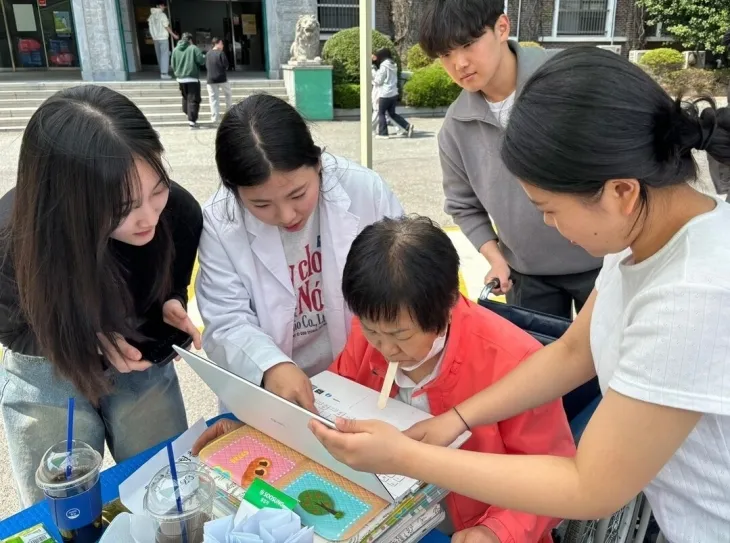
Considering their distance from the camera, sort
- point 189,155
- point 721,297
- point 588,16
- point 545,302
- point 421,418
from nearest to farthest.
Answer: point 721,297, point 421,418, point 545,302, point 189,155, point 588,16

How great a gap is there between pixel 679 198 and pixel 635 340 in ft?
0.72

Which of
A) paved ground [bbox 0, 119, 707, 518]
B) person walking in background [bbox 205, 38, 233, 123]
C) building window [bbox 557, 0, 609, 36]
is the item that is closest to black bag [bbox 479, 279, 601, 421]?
paved ground [bbox 0, 119, 707, 518]

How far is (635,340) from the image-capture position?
0.85m

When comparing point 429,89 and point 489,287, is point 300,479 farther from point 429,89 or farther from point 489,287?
point 429,89

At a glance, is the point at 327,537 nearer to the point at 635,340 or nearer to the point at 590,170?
the point at 635,340

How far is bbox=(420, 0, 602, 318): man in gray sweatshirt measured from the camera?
6.07ft

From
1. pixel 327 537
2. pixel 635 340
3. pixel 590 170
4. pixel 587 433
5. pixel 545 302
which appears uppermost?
pixel 590 170

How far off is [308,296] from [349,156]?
6702 mm

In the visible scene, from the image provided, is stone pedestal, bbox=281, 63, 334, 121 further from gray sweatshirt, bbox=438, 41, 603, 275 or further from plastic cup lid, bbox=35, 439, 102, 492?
plastic cup lid, bbox=35, 439, 102, 492

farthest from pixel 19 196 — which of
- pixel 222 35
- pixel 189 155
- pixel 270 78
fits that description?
pixel 222 35

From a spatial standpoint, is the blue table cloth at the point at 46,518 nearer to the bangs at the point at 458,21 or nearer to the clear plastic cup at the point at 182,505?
the clear plastic cup at the point at 182,505

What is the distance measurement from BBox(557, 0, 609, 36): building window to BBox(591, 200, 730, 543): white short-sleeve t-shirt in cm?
1950

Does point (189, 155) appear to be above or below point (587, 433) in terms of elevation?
below

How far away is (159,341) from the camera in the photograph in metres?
1.57
